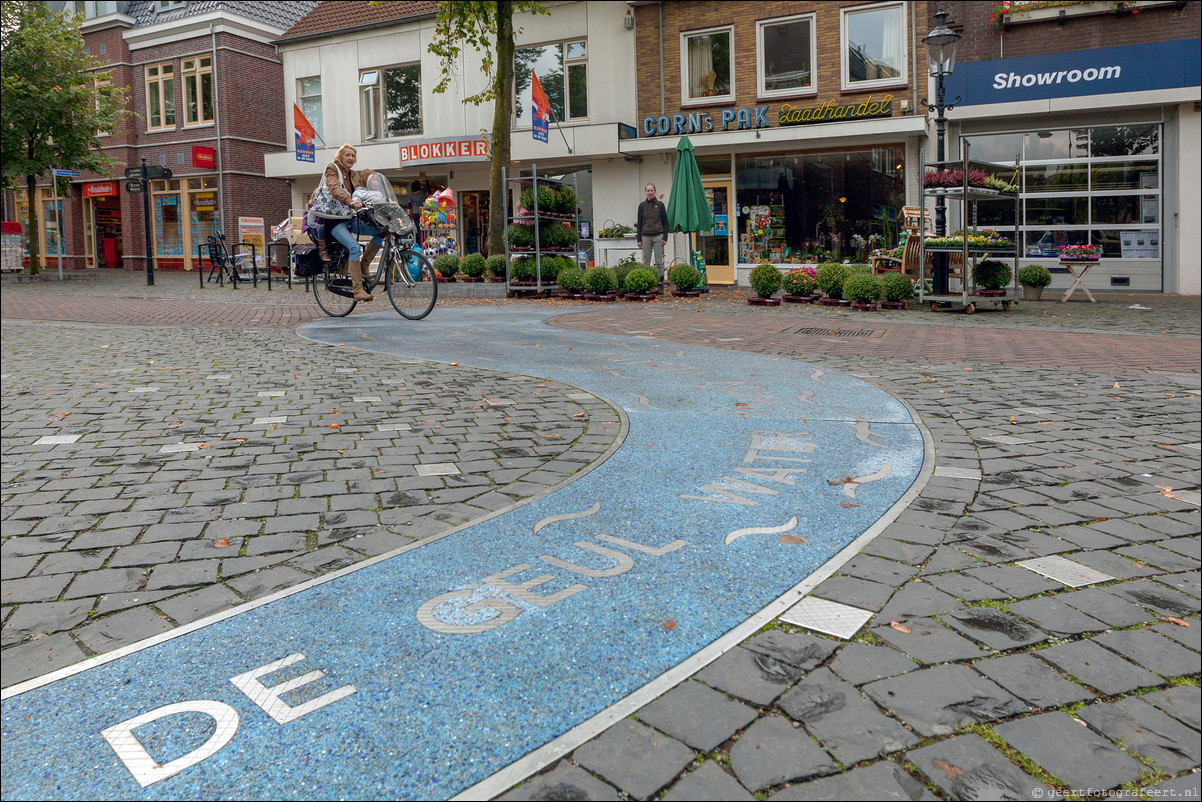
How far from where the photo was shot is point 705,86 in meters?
21.8

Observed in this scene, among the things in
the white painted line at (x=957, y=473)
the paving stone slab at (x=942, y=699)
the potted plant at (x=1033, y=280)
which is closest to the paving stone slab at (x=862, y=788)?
the paving stone slab at (x=942, y=699)

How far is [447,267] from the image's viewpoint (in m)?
18.3

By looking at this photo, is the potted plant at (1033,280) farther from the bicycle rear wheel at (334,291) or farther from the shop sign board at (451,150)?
the shop sign board at (451,150)

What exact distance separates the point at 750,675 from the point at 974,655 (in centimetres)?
63

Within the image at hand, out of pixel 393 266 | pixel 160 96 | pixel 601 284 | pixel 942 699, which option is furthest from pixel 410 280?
pixel 160 96

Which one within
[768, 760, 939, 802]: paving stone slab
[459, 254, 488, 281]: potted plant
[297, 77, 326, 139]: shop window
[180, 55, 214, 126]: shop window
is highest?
[180, 55, 214, 126]: shop window

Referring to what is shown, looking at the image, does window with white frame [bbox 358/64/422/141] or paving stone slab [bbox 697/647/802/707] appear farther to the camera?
window with white frame [bbox 358/64/422/141]

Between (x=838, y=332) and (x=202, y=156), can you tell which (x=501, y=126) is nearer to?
(x=838, y=332)

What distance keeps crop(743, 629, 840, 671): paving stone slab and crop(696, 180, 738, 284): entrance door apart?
19.8 metres

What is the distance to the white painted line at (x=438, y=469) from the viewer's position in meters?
4.57

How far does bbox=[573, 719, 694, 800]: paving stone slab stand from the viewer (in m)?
1.96

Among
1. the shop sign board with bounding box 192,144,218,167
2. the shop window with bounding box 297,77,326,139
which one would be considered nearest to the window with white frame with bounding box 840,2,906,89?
Answer: the shop window with bounding box 297,77,326,139

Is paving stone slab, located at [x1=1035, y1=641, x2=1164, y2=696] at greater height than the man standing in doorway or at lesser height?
lesser

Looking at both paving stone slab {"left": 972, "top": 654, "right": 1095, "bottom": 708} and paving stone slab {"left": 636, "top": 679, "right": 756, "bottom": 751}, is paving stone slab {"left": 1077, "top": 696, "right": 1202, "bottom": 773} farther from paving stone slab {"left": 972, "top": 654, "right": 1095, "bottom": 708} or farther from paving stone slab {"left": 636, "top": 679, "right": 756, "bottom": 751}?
paving stone slab {"left": 636, "top": 679, "right": 756, "bottom": 751}
